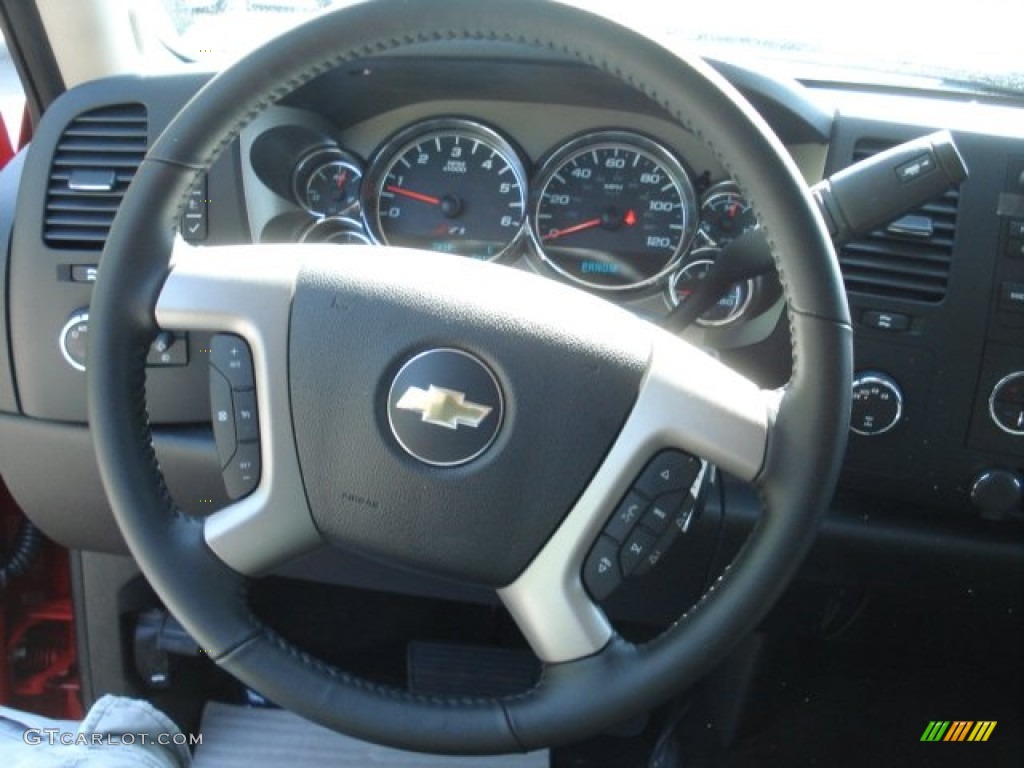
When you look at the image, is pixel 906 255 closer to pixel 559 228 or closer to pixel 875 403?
pixel 875 403

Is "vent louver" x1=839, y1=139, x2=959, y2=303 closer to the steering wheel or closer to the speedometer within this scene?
the speedometer

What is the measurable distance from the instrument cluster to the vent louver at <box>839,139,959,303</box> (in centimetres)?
16

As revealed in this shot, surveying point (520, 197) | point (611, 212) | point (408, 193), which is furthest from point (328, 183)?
point (611, 212)

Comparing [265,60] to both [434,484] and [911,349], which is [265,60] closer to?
[434,484]

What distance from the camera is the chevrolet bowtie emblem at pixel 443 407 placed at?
1.07m

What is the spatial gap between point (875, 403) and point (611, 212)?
424 millimetres

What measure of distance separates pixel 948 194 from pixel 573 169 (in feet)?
1.58

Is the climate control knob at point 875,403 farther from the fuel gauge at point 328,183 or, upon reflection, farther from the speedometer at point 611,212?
the fuel gauge at point 328,183

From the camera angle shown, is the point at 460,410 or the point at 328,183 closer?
the point at 460,410

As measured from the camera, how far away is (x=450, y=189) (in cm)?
158

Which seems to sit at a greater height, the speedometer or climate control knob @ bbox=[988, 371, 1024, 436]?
the speedometer

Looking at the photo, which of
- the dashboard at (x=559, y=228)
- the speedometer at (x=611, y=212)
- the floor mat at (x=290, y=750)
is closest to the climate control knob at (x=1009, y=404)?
the dashboard at (x=559, y=228)

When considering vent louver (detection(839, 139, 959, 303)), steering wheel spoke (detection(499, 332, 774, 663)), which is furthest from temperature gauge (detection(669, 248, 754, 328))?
steering wheel spoke (detection(499, 332, 774, 663))

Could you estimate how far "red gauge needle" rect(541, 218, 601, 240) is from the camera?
1557 millimetres
